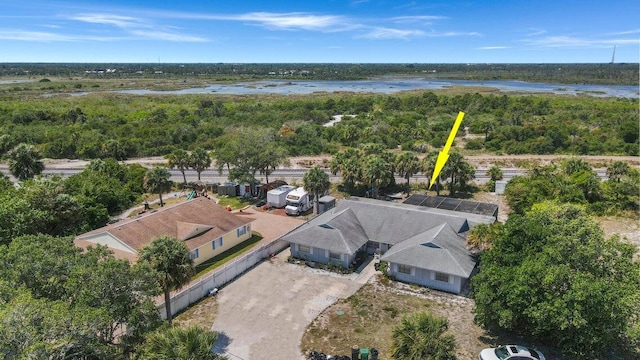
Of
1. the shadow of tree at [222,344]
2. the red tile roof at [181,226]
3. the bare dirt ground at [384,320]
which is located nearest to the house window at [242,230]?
the red tile roof at [181,226]

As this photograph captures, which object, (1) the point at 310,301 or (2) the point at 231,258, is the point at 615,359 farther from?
(2) the point at 231,258

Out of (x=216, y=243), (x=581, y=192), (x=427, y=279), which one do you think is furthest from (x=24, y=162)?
(x=581, y=192)

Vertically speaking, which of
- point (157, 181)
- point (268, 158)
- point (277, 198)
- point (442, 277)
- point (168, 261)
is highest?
point (268, 158)

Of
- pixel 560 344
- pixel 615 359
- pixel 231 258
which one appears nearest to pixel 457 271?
pixel 560 344

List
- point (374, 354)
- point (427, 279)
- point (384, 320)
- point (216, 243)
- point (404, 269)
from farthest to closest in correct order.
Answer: point (216, 243) < point (404, 269) < point (427, 279) < point (384, 320) < point (374, 354)

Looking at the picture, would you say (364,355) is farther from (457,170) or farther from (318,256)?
(457,170)

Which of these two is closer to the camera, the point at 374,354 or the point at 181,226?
the point at 374,354
